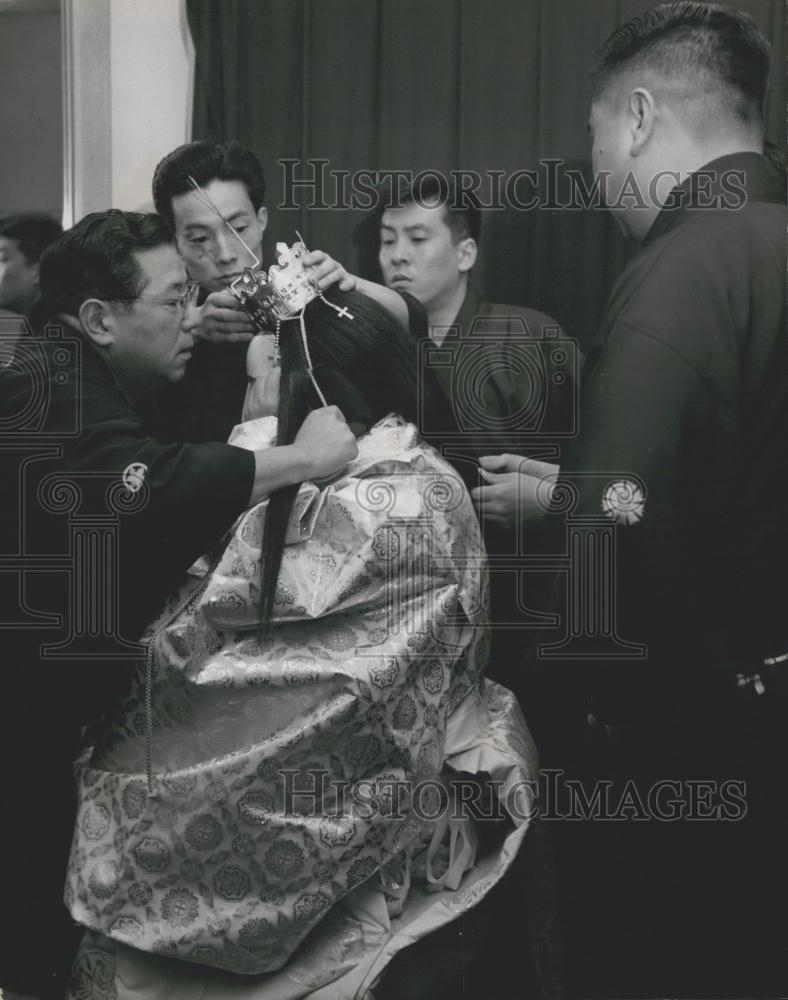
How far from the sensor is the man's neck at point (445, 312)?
1481mm

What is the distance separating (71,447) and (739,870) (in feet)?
3.54

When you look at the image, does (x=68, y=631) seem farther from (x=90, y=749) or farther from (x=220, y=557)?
(x=220, y=557)

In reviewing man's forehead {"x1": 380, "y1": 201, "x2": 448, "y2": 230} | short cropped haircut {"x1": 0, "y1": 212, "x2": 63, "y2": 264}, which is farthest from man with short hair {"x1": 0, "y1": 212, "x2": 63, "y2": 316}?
man's forehead {"x1": 380, "y1": 201, "x2": 448, "y2": 230}

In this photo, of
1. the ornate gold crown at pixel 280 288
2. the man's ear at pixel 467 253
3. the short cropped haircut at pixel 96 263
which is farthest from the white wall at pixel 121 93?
the man's ear at pixel 467 253

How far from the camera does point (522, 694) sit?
4.53 ft

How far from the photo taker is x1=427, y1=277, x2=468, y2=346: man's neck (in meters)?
1.48

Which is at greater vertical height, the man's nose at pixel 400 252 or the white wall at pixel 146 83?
the white wall at pixel 146 83

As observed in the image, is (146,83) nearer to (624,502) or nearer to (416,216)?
(416,216)

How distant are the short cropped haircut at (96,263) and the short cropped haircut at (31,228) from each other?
0.12 meters

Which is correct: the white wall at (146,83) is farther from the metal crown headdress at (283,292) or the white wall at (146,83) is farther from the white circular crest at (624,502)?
the white circular crest at (624,502)

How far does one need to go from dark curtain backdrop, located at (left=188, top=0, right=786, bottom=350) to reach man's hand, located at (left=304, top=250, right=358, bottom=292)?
19 cm

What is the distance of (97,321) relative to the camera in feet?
4.14

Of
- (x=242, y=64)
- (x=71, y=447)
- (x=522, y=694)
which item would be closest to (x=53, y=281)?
(x=71, y=447)

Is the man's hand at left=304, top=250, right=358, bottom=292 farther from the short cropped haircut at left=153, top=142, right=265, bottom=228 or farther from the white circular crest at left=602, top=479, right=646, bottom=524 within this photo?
the white circular crest at left=602, top=479, right=646, bottom=524
